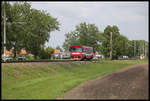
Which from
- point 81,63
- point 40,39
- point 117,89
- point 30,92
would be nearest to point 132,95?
point 117,89

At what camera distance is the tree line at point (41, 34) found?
17.6 meters

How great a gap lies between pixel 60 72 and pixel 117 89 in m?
11.1

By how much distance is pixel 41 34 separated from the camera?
20000 mm

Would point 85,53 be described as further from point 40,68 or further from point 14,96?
point 14,96

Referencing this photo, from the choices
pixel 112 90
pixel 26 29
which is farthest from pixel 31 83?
pixel 26 29

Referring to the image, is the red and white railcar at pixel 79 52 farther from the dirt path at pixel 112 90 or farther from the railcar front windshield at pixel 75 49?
the dirt path at pixel 112 90

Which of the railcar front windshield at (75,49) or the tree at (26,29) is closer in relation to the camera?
the tree at (26,29)

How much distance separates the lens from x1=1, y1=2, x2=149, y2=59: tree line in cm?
1755

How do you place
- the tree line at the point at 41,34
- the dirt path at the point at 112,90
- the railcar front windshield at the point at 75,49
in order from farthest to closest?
the railcar front windshield at the point at 75,49 → the tree line at the point at 41,34 → the dirt path at the point at 112,90

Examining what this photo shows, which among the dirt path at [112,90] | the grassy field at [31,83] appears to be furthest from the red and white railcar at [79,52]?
the dirt path at [112,90]

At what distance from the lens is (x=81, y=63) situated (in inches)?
1481

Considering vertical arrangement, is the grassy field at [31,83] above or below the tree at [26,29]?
below

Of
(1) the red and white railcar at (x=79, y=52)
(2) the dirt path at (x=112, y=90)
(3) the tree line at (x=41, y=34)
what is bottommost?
(2) the dirt path at (x=112, y=90)

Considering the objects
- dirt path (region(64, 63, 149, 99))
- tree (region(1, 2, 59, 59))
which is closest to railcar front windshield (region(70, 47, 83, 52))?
tree (region(1, 2, 59, 59))
